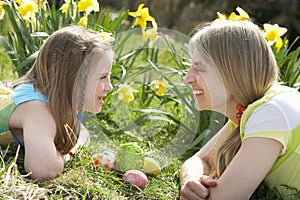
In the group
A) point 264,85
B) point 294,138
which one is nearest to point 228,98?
point 264,85

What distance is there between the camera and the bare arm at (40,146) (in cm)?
229

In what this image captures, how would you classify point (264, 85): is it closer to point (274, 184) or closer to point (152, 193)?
point (274, 184)

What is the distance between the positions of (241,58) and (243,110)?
22 centimetres

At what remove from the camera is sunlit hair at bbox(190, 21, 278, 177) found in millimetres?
2270

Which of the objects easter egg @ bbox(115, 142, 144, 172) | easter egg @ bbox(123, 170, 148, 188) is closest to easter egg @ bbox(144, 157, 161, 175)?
easter egg @ bbox(115, 142, 144, 172)

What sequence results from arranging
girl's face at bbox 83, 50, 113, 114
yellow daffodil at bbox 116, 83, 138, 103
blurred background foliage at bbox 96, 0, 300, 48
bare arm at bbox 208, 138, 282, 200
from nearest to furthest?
bare arm at bbox 208, 138, 282, 200 → girl's face at bbox 83, 50, 113, 114 → yellow daffodil at bbox 116, 83, 138, 103 → blurred background foliage at bbox 96, 0, 300, 48

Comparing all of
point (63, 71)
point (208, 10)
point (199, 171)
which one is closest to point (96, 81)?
point (63, 71)

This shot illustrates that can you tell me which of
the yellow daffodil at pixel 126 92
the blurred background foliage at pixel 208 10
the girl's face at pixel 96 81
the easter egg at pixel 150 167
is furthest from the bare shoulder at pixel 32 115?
the blurred background foliage at pixel 208 10

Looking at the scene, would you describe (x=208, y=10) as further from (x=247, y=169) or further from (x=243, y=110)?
(x=247, y=169)

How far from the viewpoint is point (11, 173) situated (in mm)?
2230

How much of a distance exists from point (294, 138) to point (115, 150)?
877 mm

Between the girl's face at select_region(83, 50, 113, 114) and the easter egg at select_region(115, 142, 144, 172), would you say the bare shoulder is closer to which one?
the girl's face at select_region(83, 50, 113, 114)

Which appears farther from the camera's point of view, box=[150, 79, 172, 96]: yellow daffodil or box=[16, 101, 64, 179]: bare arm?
box=[150, 79, 172, 96]: yellow daffodil

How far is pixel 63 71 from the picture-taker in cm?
250
